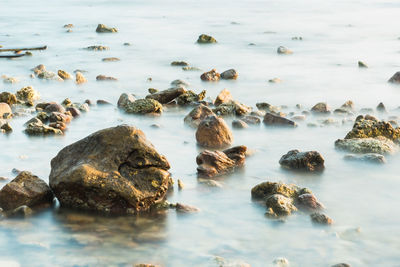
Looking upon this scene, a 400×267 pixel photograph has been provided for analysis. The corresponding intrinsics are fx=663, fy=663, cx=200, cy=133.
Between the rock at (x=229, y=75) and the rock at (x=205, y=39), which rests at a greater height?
the rock at (x=229, y=75)

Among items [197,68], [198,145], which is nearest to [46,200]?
[198,145]

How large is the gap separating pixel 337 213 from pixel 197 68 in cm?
810

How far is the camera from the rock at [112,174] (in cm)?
575

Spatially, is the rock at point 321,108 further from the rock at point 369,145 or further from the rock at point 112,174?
the rock at point 112,174

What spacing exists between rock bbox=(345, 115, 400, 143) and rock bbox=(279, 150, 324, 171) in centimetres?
109

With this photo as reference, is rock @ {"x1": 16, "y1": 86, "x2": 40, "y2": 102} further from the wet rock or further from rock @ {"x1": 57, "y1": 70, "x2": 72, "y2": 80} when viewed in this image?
the wet rock

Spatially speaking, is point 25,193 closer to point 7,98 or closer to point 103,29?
point 7,98

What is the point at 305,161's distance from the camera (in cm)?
713

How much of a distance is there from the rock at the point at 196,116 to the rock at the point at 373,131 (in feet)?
6.61

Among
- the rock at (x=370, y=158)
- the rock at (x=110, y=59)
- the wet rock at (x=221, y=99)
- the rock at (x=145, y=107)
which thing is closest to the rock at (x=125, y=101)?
the rock at (x=145, y=107)

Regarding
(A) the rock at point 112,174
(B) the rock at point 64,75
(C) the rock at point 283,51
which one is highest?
(A) the rock at point 112,174

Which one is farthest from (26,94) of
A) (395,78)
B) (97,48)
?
(395,78)

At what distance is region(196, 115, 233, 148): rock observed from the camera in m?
7.96

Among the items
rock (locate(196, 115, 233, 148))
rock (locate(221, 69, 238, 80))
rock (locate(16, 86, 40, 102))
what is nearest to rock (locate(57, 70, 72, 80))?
rock (locate(16, 86, 40, 102))
